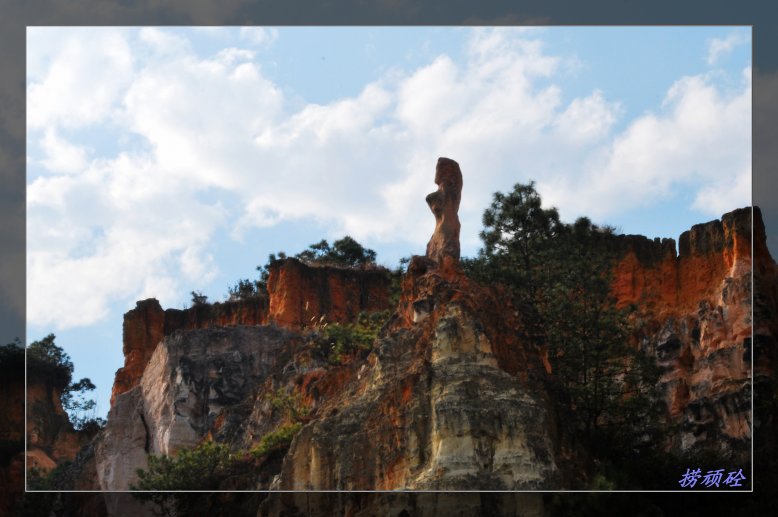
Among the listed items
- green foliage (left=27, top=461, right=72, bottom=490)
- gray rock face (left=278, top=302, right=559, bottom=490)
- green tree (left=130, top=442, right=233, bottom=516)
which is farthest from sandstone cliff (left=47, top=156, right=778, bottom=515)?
green foliage (left=27, top=461, right=72, bottom=490)

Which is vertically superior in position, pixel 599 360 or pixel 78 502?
pixel 599 360

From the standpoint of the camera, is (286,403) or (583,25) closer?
(583,25)

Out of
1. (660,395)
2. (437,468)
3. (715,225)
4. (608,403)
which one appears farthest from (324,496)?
(715,225)

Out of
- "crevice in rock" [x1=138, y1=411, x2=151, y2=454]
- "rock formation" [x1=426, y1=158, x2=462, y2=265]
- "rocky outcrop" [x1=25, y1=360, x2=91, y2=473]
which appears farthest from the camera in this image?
"rocky outcrop" [x1=25, y1=360, x2=91, y2=473]

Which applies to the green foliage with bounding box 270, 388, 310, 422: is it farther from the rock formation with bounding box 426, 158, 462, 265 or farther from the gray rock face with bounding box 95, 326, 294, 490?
the rock formation with bounding box 426, 158, 462, 265

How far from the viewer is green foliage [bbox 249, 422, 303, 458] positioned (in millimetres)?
21625

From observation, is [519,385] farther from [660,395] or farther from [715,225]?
[715,225]

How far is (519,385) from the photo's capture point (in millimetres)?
20359

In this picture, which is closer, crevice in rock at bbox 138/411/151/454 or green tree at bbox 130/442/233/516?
green tree at bbox 130/442/233/516

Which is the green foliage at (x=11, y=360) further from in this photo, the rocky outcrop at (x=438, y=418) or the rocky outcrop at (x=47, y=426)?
the rocky outcrop at (x=438, y=418)

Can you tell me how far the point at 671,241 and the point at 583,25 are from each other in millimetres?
8876

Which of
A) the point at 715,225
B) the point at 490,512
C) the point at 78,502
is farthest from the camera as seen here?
the point at 715,225

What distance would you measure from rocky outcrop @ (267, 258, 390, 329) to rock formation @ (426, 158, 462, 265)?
3673 millimetres

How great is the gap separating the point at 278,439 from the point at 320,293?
21.1 feet
